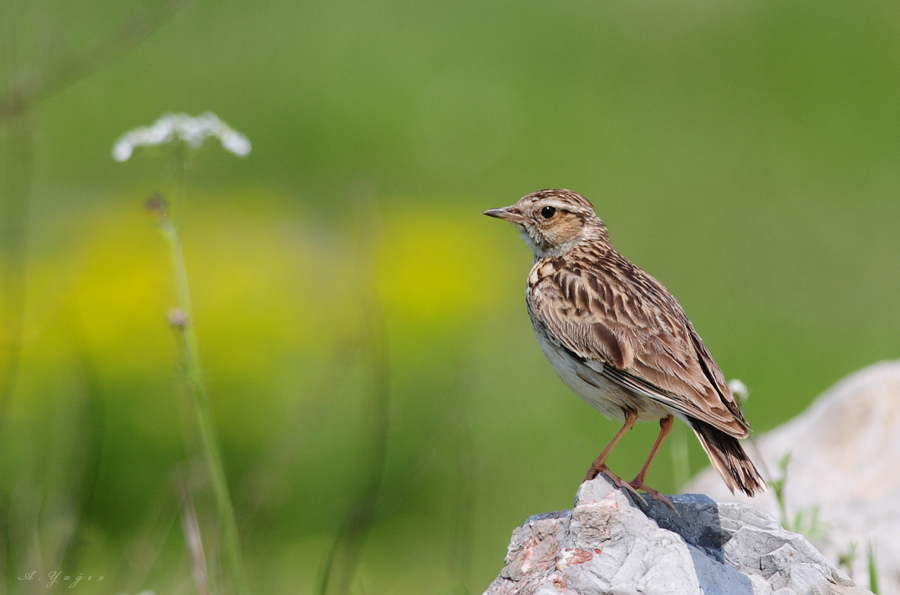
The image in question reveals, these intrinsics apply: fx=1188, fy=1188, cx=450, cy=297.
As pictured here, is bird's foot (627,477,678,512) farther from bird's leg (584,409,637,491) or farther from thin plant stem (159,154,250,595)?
thin plant stem (159,154,250,595)

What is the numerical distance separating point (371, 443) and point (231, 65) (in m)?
13.6

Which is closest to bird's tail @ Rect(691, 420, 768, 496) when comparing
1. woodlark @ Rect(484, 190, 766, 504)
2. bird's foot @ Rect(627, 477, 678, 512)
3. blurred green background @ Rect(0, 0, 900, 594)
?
woodlark @ Rect(484, 190, 766, 504)

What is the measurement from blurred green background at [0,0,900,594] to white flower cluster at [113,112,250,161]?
25.0 inches

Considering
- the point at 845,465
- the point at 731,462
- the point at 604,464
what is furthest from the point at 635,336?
the point at 845,465

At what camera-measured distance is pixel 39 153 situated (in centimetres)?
1797

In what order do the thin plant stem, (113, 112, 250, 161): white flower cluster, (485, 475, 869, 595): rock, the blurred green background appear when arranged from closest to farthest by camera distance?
(485, 475, 869, 595): rock < the thin plant stem < (113, 112, 250, 161): white flower cluster < the blurred green background

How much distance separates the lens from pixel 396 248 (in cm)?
1390

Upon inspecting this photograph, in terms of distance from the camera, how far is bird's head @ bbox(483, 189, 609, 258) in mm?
5973

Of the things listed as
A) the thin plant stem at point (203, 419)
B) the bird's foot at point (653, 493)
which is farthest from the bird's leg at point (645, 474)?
the thin plant stem at point (203, 419)

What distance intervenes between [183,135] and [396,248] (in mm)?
8859

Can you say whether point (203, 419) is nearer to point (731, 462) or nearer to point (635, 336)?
point (635, 336)

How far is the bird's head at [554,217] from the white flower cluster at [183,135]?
4.64ft

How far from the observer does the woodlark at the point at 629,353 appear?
4.57 meters

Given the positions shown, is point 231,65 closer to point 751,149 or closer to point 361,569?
point 751,149
